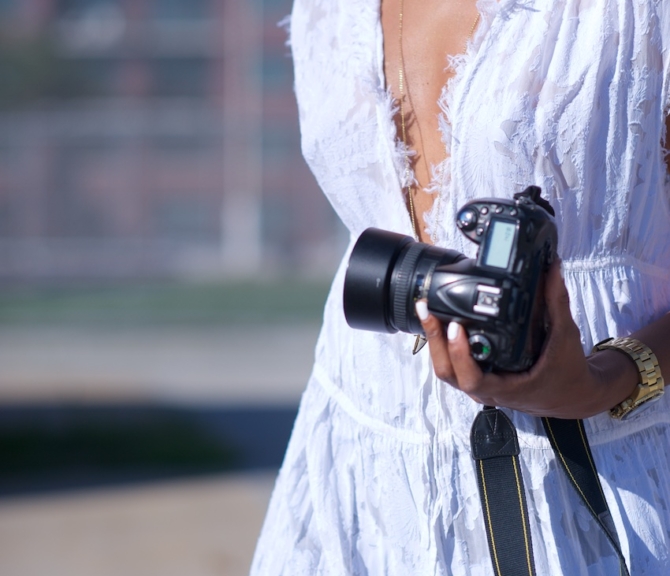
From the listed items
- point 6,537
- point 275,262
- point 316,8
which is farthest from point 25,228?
point 316,8

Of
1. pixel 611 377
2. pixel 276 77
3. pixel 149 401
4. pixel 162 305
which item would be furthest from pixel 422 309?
pixel 276 77

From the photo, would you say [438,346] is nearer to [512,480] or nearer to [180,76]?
[512,480]

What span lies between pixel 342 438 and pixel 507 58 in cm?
50

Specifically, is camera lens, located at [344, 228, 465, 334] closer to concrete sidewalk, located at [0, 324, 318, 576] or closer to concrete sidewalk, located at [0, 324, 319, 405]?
concrete sidewalk, located at [0, 324, 318, 576]

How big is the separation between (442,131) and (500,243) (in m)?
0.25

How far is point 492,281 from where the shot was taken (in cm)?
87

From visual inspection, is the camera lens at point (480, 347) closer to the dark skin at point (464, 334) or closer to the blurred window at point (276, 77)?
the dark skin at point (464, 334)

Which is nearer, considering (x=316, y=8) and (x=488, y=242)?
(x=488, y=242)

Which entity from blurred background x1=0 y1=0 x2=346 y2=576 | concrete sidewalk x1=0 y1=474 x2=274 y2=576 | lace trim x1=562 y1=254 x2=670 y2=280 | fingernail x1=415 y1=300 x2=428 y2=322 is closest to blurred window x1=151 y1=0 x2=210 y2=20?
blurred background x1=0 y1=0 x2=346 y2=576

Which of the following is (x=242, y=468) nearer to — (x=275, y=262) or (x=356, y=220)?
(x=356, y=220)

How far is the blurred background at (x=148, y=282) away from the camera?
4473 mm

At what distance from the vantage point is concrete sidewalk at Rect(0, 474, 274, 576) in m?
3.86

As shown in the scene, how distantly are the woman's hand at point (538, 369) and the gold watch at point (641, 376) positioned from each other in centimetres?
8

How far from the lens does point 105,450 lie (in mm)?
5512
